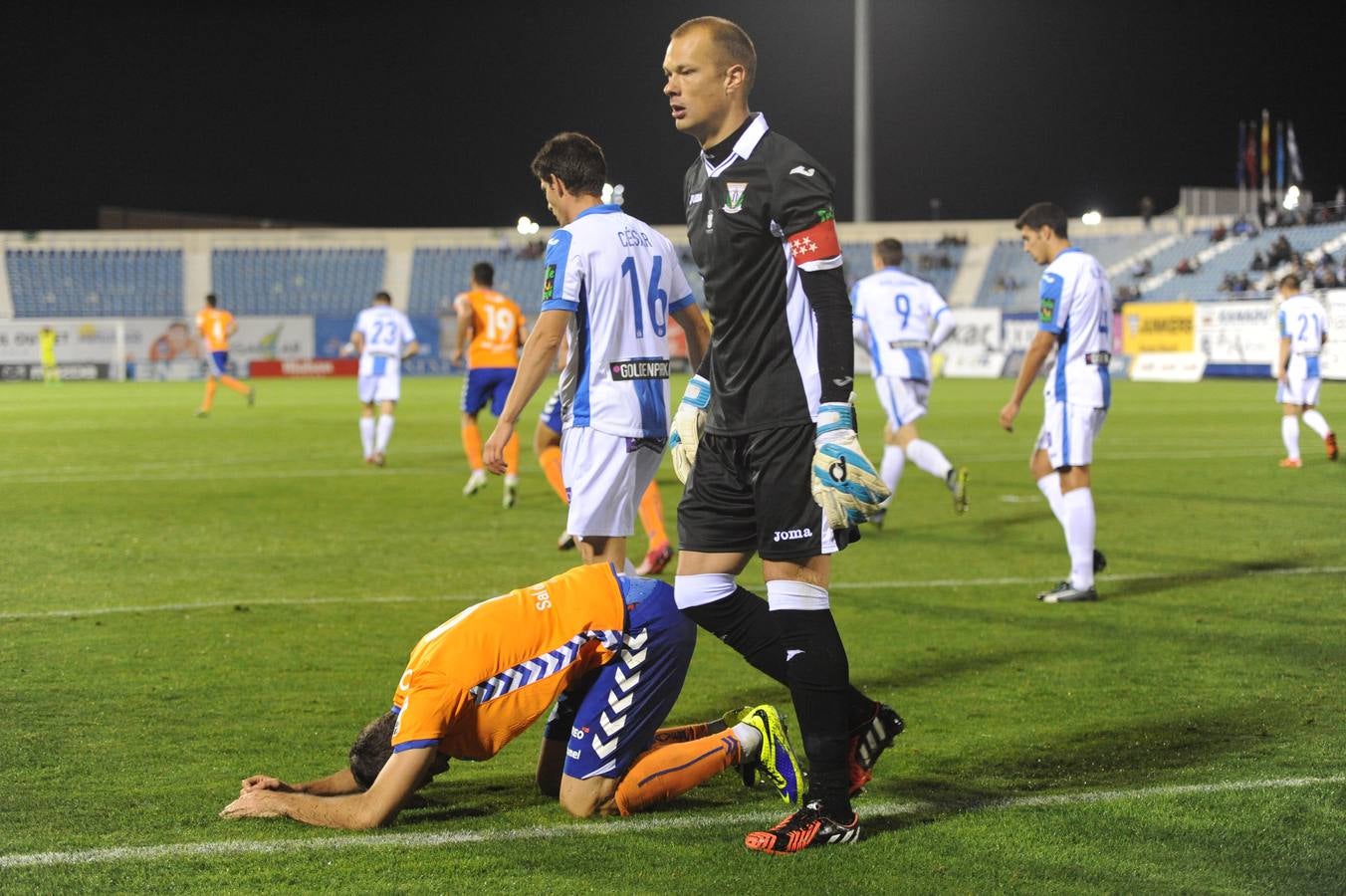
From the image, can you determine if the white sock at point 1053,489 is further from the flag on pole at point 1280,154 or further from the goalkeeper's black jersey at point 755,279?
the flag on pole at point 1280,154

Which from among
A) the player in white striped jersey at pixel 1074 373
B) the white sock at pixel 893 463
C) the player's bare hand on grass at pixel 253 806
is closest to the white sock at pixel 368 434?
the white sock at pixel 893 463

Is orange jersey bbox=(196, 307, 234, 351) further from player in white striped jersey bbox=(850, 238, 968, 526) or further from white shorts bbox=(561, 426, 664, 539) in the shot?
white shorts bbox=(561, 426, 664, 539)

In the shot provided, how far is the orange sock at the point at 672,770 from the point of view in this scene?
171 inches

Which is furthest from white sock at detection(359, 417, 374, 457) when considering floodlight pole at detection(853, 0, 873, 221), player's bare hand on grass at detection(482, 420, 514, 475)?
floodlight pole at detection(853, 0, 873, 221)

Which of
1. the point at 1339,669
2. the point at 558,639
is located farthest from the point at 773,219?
the point at 1339,669

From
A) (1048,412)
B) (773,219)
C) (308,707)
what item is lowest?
(308,707)

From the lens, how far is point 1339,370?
3522 cm

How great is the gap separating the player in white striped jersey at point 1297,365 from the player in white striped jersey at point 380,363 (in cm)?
1056

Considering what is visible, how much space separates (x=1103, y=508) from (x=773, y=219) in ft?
31.1

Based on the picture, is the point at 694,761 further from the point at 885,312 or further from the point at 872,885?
the point at 885,312

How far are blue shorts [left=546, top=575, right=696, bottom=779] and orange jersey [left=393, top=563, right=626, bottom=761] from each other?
0.06m

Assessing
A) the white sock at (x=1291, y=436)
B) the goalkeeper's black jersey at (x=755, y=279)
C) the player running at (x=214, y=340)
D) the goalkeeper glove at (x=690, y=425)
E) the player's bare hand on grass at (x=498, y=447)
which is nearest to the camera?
the goalkeeper's black jersey at (x=755, y=279)

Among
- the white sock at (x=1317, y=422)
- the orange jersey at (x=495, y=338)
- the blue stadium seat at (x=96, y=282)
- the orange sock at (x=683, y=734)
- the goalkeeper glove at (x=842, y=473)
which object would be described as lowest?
the orange sock at (x=683, y=734)

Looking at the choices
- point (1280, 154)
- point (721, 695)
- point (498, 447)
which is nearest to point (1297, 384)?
point (721, 695)
